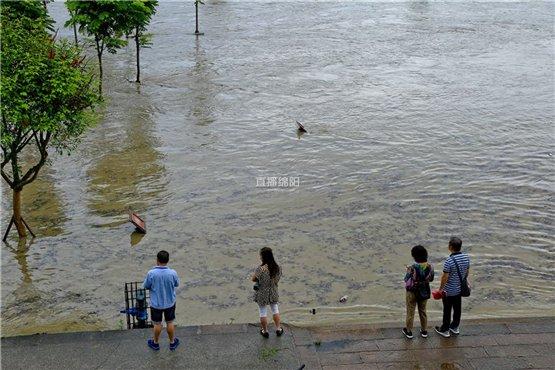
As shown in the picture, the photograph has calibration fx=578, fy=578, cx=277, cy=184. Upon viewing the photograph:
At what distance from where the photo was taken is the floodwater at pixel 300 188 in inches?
457

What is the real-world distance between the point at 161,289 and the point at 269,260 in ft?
5.11

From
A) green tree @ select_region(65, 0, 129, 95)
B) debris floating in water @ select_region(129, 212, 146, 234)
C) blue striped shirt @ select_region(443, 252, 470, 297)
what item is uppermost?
green tree @ select_region(65, 0, 129, 95)

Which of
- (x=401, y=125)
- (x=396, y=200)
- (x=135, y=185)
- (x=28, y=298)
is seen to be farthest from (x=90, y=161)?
(x=401, y=125)

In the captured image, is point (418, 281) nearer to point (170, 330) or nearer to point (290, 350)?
point (290, 350)

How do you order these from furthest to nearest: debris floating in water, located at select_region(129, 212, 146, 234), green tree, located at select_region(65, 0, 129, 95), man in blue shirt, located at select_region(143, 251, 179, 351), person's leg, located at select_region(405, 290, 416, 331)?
green tree, located at select_region(65, 0, 129, 95) < debris floating in water, located at select_region(129, 212, 146, 234) < person's leg, located at select_region(405, 290, 416, 331) < man in blue shirt, located at select_region(143, 251, 179, 351)

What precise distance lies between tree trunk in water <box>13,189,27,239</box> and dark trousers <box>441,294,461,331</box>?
9.40 metres

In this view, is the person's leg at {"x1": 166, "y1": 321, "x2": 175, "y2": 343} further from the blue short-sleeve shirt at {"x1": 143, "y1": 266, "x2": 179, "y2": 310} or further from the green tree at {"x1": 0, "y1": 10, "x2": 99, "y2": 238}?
the green tree at {"x1": 0, "y1": 10, "x2": 99, "y2": 238}

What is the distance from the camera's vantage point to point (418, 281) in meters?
8.30

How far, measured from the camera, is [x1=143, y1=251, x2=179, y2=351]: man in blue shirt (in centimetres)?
791

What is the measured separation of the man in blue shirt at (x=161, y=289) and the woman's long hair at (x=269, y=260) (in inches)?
49.0

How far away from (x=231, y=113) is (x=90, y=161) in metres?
6.81

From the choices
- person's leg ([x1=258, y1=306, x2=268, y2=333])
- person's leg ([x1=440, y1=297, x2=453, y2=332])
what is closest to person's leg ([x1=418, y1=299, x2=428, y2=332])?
person's leg ([x1=440, y1=297, x2=453, y2=332])

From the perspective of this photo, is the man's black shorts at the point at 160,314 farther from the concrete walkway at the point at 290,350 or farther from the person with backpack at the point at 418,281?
the person with backpack at the point at 418,281

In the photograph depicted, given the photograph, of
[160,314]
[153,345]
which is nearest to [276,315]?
[160,314]
